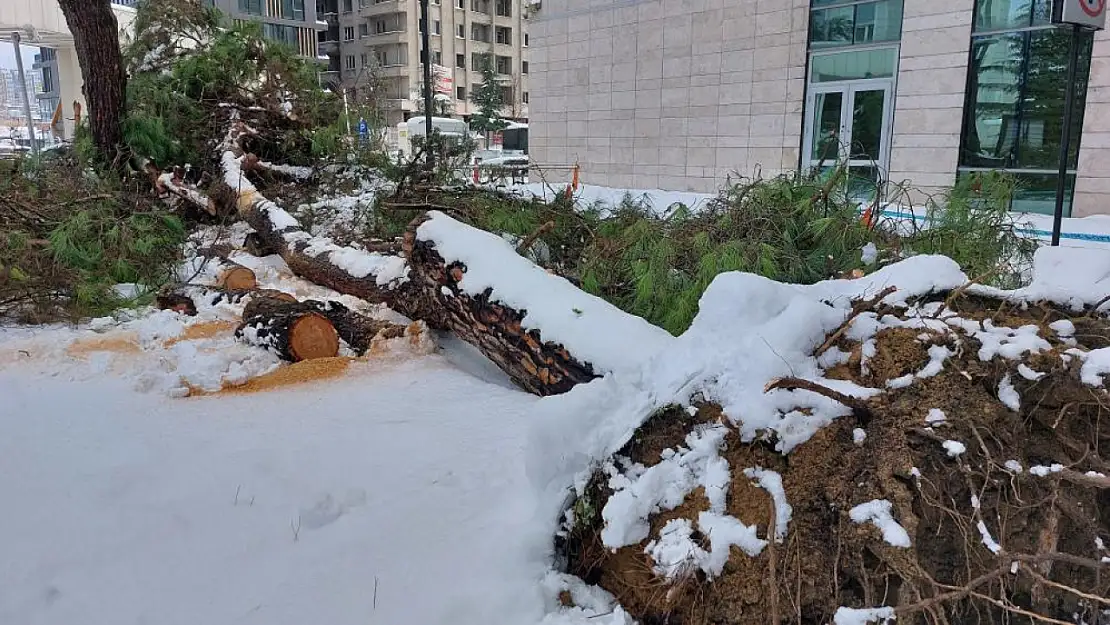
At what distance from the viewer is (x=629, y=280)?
4078 mm

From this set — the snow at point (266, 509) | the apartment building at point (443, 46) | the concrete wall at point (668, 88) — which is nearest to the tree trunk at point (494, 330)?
the snow at point (266, 509)

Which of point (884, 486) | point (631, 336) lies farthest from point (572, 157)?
point (884, 486)

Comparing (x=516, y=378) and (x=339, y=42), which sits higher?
(x=339, y=42)

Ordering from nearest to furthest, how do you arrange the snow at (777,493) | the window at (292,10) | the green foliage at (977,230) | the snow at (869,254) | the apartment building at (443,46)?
the snow at (777,493) < the snow at (869,254) < the green foliage at (977,230) < the window at (292,10) < the apartment building at (443,46)

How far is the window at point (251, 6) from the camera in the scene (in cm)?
3441

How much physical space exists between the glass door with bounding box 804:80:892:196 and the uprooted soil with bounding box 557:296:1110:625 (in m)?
9.88

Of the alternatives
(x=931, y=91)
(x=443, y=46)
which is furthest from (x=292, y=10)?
(x=931, y=91)

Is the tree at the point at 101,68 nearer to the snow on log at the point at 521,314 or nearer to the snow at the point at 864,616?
the snow on log at the point at 521,314

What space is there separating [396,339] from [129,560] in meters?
2.21

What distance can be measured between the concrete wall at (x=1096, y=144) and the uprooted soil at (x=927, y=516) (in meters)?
9.56

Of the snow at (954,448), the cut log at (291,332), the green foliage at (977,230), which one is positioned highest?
the green foliage at (977,230)

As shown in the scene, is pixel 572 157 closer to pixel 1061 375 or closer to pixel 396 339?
pixel 396 339

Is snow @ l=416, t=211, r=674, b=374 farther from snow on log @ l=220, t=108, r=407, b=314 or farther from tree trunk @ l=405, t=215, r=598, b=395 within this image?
snow on log @ l=220, t=108, r=407, b=314

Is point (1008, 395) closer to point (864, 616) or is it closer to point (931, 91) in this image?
point (864, 616)
